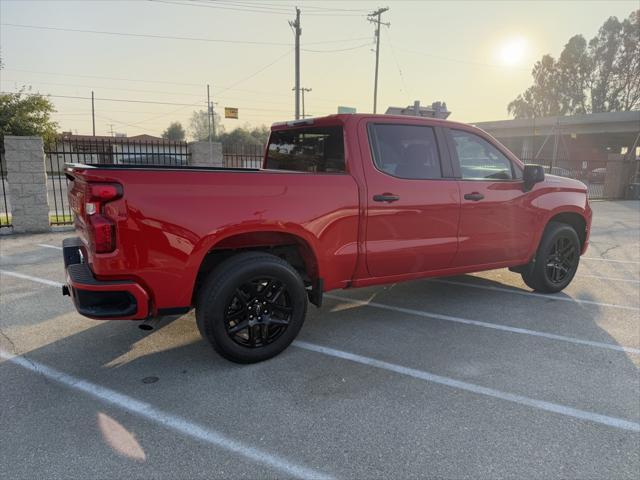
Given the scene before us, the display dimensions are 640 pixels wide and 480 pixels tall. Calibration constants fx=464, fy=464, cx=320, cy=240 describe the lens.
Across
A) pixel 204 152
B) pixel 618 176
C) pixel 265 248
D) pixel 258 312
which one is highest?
pixel 204 152

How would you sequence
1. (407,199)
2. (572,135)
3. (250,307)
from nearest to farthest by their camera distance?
(250,307) → (407,199) → (572,135)

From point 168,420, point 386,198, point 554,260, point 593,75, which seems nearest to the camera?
point 168,420

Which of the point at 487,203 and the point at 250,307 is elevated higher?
the point at 487,203

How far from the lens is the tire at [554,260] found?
5402 mm

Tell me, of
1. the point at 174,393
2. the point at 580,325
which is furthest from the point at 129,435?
the point at 580,325

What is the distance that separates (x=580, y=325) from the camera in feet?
15.1

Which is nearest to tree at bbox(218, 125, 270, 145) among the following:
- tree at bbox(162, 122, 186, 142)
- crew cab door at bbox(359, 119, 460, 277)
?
tree at bbox(162, 122, 186, 142)

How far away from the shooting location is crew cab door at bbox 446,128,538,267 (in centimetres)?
459

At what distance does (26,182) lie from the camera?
923cm

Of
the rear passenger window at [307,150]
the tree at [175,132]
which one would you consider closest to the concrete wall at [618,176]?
the rear passenger window at [307,150]

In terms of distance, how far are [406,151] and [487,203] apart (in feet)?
3.54

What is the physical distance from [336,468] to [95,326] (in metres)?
2.94

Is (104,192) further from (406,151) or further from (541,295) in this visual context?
(541,295)

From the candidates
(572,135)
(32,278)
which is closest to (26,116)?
(32,278)
